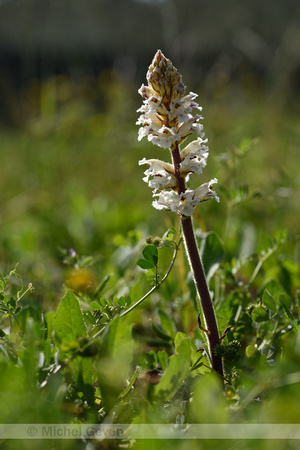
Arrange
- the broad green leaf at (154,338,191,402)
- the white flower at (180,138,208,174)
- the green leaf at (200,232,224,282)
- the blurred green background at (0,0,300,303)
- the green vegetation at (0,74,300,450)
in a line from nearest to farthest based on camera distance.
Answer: the green vegetation at (0,74,300,450) < the broad green leaf at (154,338,191,402) < the white flower at (180,138,208,174) < the green leaf at (200,232,224,282) < the blurred green background at (0,0,300,303)

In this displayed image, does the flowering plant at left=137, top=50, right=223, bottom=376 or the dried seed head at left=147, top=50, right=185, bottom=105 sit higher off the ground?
the dried seed head at left=147, top=50, right=185, bottom=105

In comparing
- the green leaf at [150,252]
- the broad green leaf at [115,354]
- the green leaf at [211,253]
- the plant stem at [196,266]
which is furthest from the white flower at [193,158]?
the green leaf at [211,253]

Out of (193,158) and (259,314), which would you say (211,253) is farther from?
(193,158)

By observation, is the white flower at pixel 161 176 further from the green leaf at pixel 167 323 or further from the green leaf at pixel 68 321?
the green leaf at pixel 167 323

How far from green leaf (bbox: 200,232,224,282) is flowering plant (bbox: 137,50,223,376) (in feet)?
2.05

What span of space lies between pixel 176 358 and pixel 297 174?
3297 mm

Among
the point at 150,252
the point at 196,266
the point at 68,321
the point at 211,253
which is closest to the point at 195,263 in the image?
the point at 196,266

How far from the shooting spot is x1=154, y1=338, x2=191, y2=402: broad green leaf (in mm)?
1306

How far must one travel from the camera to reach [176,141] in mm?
1405

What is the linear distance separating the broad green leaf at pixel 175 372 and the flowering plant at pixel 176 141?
0.15m

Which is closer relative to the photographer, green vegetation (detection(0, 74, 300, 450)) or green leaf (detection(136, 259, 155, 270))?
green vegetation (detection(0, 74, 300, 450))

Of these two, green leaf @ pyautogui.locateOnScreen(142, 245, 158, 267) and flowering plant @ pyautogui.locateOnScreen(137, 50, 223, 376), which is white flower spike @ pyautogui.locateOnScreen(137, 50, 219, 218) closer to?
flowering plant @ pyautogui.locateOnScreen(137, 50, 223, 376)

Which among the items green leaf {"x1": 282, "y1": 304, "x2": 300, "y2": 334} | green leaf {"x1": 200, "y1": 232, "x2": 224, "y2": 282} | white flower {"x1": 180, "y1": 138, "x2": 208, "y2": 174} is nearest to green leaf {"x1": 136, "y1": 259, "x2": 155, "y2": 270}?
white flower {"x1": 180, "y1": 138, "x2": 208, "y2": 174}

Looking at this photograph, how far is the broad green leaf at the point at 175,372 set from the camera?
1.31m
